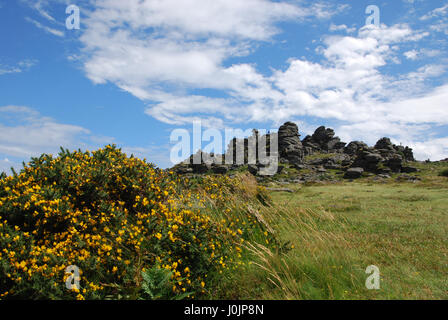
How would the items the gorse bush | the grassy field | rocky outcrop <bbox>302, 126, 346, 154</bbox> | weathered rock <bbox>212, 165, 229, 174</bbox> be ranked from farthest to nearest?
rocky outcrop <bbox>302, 126, 346, 154</bbox> < weathered rock <bbox>212, 165, 229, 174</bbox> < the grassy field < the gorse bush

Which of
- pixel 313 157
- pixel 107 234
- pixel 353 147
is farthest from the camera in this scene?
pixel 353 147

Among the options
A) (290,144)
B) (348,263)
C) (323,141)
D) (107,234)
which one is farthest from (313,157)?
(107,234)

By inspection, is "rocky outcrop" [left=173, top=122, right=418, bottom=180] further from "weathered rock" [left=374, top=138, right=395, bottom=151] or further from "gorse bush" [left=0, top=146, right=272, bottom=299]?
"gorse bush" [left=0, top=146, right=272, bottom=299]

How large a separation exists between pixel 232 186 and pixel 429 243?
7.05 metres

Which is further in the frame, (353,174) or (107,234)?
(353,174)

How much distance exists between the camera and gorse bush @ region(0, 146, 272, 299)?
4910 mm

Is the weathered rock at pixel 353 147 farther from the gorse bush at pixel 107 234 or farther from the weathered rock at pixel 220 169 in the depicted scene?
the gorse bush at pixel 107 234

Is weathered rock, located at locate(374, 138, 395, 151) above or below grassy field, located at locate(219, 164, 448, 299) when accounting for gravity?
above

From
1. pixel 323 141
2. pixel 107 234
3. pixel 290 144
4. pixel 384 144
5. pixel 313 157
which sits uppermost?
pixel 323 141

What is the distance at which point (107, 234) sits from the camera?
6.36m

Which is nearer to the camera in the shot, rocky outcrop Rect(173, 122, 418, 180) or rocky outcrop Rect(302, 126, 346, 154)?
rocky outcrop Rect(173, 122, 418, 180)

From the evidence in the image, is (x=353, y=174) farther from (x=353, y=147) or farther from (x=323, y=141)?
(x=323, y=141)

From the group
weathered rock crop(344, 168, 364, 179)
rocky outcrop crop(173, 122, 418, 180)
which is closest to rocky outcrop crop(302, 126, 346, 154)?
rocky outcrop crop(173, 122, 418, 180)
